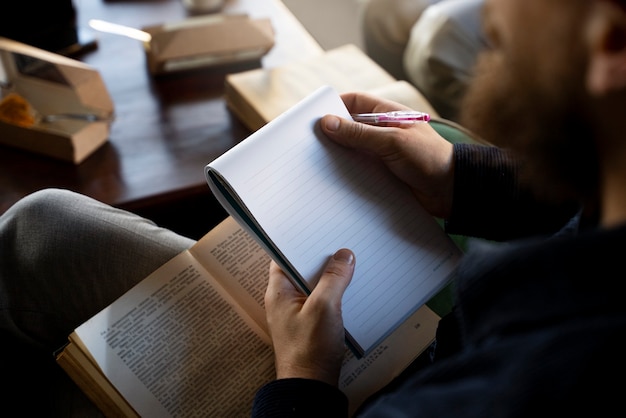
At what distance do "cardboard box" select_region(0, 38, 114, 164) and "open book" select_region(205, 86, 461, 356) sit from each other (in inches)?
16.4

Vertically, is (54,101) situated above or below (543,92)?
below

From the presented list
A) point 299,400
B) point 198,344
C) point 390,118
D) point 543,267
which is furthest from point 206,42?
point 543,267

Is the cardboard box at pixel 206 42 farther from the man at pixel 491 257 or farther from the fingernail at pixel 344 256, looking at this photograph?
→ the fingernail at pixel 344 256

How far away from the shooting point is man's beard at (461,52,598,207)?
17.8 inches

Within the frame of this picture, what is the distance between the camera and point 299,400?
0.60 meters

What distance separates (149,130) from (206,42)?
205 millimetres

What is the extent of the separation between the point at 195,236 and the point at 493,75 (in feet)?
2.63

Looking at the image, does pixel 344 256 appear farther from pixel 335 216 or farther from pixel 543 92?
pixel 543 92

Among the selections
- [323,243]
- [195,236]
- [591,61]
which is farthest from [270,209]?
[195,236]

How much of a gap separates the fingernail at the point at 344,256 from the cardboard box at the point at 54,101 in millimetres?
495

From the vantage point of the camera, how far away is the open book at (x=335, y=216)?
0.67 metres

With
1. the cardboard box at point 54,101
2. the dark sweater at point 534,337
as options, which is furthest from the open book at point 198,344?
the cardboard box at point 54,101

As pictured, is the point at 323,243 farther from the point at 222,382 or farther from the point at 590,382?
the point at 590,382

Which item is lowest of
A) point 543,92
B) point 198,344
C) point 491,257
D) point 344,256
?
point 198,344
